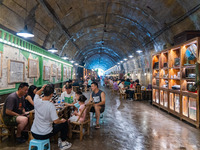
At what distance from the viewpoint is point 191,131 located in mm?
4598

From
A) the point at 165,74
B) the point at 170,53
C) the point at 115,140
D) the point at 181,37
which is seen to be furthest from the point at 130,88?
the point at 115,140

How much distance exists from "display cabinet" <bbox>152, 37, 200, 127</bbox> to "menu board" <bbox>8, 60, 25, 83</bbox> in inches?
242

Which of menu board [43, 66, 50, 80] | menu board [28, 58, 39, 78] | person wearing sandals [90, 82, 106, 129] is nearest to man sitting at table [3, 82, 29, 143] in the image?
person wearing sandals [90, 82, 106, 129]

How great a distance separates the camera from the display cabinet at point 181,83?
16.8 feet

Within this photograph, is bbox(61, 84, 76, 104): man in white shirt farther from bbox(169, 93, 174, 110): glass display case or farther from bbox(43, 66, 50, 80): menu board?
bbox(169, 93, 174, 110): glass display case

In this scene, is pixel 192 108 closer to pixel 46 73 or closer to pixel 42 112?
pixel 42 112

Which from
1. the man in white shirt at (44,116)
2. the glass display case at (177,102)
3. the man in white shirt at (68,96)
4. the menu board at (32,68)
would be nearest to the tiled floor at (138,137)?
the glass display case at (177,102)

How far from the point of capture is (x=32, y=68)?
6.95m

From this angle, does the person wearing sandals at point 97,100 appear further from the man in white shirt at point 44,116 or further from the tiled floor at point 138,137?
the man in white shirt at point 44,116

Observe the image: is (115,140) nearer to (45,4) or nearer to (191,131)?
(191,131)

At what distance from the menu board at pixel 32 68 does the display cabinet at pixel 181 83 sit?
248 inches

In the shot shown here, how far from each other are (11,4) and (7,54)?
1823mm

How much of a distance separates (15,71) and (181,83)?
6.30 m

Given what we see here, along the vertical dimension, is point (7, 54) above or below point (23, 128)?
above
